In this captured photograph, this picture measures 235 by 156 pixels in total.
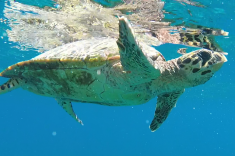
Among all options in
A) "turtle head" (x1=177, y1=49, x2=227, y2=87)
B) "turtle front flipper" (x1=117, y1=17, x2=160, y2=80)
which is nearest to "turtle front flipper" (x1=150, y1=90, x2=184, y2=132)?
"turtle head" (x1=177, y1=49, x2=227, y2=87)

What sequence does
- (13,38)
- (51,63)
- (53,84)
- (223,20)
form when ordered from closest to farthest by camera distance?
(51,63)
(53,84)
(223,20)
(13,38)

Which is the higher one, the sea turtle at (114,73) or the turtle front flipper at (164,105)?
the sea turtle at (114,73)

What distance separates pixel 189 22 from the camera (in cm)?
821

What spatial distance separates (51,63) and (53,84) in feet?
1.93

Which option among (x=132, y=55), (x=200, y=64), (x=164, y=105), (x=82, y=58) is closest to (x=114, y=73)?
(x=82, y=58)

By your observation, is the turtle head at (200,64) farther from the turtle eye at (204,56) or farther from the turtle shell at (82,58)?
the turtle shell at (82,58)

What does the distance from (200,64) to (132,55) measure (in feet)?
4.19

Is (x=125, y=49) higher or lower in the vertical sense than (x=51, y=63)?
higher

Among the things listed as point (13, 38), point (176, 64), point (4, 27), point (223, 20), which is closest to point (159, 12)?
point (223, 20)

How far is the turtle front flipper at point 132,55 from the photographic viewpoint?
2381 mm

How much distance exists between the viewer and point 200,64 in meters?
3.25

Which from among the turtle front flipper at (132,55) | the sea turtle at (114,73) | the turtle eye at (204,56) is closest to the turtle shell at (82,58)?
the sea turtle at (114,73)

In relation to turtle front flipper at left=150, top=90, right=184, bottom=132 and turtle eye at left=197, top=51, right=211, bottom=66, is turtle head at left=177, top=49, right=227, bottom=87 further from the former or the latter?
turtle front flipper at left=150, top=90, right=184, bottom=132

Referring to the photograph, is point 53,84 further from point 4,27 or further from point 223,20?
point 4,27
